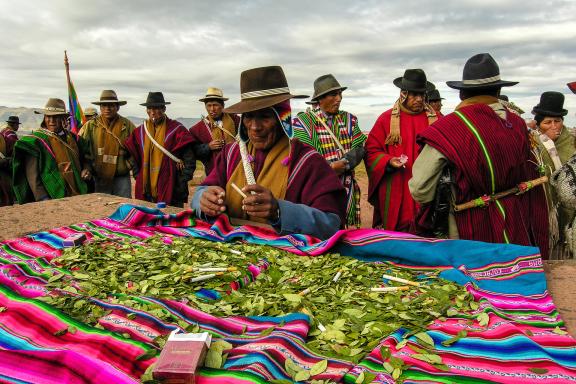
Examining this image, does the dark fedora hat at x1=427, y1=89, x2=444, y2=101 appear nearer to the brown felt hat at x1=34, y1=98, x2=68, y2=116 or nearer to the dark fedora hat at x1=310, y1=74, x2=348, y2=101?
the dark fedora hat at x1=310, y1=74, x2=348, y2=101

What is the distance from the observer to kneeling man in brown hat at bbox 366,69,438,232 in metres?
4.96

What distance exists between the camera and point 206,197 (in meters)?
3.05

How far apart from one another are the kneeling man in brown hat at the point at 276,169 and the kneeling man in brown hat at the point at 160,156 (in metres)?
3.57

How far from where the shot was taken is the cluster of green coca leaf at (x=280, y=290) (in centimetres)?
168

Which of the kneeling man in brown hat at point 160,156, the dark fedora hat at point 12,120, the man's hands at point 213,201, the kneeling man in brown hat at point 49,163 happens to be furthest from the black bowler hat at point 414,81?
the dark fedora hat at point 12,120

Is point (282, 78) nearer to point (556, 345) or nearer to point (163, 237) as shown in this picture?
point (163, 237)

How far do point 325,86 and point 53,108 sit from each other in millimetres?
3615

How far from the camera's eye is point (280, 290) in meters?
2.09

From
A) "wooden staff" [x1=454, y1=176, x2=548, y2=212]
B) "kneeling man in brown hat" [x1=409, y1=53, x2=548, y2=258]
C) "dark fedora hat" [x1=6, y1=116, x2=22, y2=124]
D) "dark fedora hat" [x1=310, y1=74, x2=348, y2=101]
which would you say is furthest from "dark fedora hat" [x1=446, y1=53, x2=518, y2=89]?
"dark fedora hat" [x1=6, y1=116, x2=22, y2=124]

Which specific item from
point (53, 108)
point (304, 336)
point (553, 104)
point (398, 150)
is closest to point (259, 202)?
point (304, 336)

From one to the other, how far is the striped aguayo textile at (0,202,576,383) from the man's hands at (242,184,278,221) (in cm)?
67

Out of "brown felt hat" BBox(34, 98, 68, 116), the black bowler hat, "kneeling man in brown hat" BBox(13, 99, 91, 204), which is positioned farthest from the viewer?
"brown felt hat" BBox(34, 98, 68, 116)

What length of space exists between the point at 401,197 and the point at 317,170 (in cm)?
218

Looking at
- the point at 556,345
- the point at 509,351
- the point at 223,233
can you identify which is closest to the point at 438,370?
the point at 509,351
